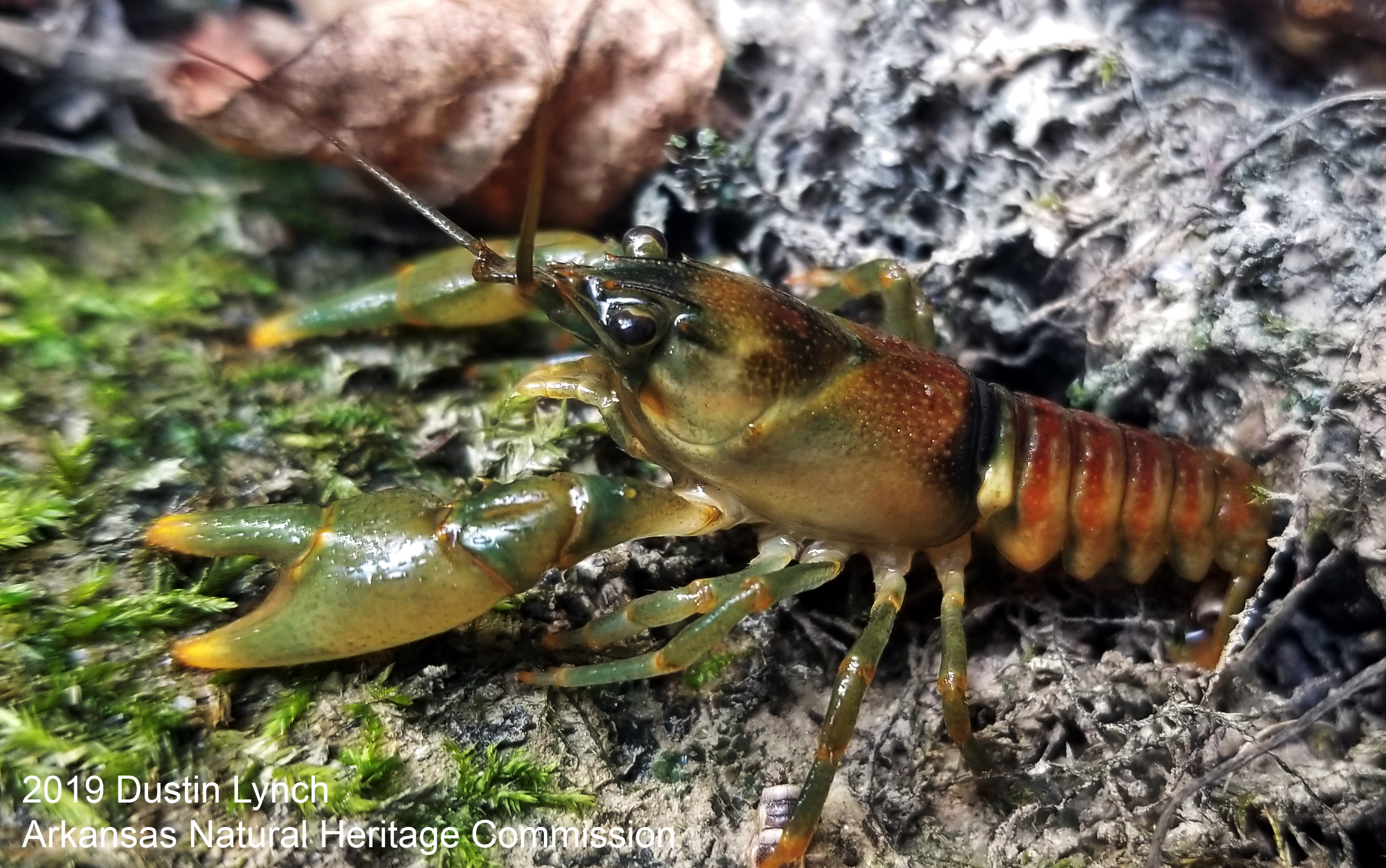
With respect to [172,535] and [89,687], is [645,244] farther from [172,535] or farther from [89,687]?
[89,687]

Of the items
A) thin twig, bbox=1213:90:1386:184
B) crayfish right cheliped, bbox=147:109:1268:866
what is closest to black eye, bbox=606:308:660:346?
crayfish right cheliped, bbox=147:109:1268:866

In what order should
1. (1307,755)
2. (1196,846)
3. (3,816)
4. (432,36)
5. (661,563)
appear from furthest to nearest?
(432,36) < (661,563) < (1307,755) < (1196,846) < (3,816)

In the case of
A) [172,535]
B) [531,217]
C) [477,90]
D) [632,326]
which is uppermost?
[477,90]

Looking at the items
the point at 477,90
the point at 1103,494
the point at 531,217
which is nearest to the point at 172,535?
the point at 531,217

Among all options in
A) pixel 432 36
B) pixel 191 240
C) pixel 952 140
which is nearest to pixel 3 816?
pixel 191 240

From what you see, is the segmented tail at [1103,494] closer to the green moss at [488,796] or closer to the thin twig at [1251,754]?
the thin twig at [1251,754]

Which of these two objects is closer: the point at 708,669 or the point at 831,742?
the point at 831,742

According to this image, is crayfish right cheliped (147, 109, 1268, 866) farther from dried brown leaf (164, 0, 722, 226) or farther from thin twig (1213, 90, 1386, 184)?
thin twig (1213, 90, 1386, 184)

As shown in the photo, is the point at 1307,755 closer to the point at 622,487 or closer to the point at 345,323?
A: the point at 622,487
